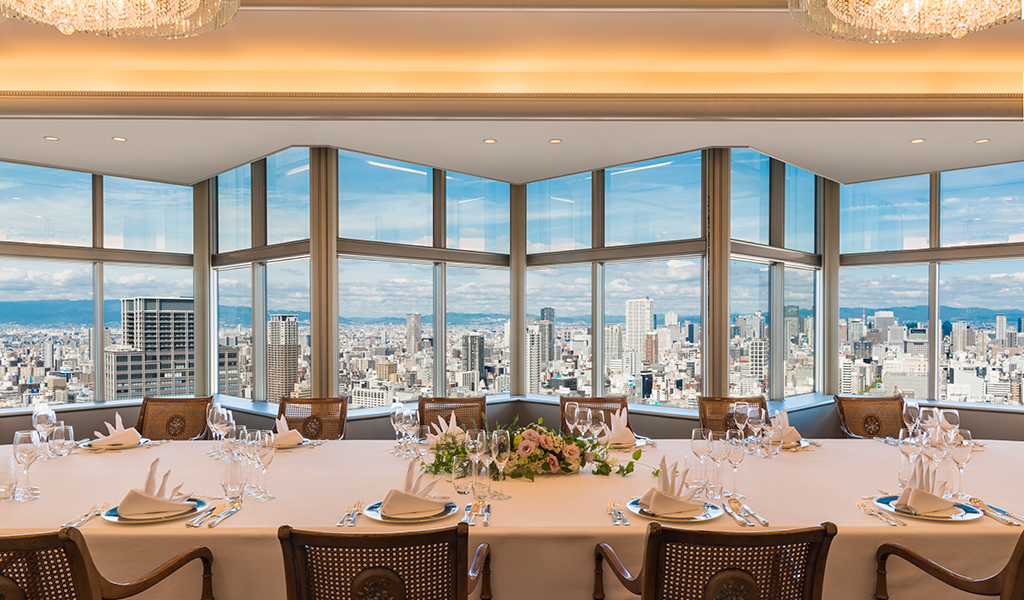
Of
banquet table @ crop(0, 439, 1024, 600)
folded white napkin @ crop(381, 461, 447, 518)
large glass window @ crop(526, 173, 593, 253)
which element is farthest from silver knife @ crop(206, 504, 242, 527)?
large glass window @ crop(526, 173, 593, 253)

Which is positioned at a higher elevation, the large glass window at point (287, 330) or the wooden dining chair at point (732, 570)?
the large glass window at point (287, 330)

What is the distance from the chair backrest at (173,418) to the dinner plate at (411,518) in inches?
90.8

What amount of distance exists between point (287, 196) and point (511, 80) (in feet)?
8.00

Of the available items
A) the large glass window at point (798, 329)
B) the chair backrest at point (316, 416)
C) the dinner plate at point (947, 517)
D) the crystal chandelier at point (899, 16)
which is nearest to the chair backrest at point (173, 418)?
the chair backrest at point (316, 416)

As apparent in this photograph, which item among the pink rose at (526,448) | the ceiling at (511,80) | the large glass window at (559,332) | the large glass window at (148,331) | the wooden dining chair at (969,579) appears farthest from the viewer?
the large glass window at (559,332)

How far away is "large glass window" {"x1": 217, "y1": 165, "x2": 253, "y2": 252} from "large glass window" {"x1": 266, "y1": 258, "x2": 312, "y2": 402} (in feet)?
1.60

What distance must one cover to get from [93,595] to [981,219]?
6989 millimetres

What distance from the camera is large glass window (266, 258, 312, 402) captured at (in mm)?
5531

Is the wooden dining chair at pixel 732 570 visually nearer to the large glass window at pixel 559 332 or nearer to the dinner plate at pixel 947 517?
the dinner plate at pixel 947 517

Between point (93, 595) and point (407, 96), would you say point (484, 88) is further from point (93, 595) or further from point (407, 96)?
point (93, 595)

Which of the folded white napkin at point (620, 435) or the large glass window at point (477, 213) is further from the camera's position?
the large glass window at point (477, 213)

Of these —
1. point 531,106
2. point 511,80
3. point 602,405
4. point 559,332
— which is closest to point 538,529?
point 602,405

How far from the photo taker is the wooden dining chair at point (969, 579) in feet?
5.92

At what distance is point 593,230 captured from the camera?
6191 mm
